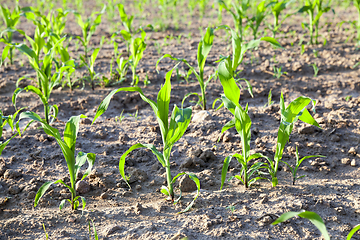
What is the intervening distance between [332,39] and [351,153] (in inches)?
119

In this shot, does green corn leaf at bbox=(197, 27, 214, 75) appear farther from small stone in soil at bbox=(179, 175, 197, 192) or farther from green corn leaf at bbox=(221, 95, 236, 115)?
small stone in soil at bbox=(179, 175, 197, 192)

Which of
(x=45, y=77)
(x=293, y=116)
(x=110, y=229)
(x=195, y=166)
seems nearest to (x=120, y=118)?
(x=45, y=77)

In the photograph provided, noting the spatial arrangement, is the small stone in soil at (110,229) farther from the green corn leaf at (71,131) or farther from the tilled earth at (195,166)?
the green corn leaf at (71,131)

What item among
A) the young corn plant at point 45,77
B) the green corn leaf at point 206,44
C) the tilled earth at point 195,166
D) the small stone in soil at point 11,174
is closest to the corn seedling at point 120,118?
the tilled earth at point 195,166

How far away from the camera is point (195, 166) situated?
2572 millimetres

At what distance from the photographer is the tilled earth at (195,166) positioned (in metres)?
1.95

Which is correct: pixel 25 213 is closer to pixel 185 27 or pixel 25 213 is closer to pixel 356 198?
pixel 356 198

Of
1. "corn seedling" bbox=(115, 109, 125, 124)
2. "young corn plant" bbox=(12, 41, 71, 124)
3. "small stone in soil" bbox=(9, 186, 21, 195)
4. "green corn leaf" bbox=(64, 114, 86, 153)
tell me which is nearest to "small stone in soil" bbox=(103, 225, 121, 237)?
"green corn leaf" bbox=(64, 114, 86, 153)

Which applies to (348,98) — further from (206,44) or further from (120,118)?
(120,118)

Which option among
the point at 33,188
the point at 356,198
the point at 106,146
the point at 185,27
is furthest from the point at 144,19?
the point at 356,198

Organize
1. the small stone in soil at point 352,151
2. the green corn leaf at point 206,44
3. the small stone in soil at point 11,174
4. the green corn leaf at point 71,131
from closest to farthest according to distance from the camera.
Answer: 1. the green corn leaf at point 71,131
2. the small stone in soil at point 11,174
3. the small stone in soil at point 352,151
4. the green corn leaf at point 206,44

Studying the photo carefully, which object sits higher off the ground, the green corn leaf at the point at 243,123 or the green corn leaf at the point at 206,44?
the green corn leaf at the point at 206,44

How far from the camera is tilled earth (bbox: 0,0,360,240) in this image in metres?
1.95

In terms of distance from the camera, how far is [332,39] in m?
5.11
